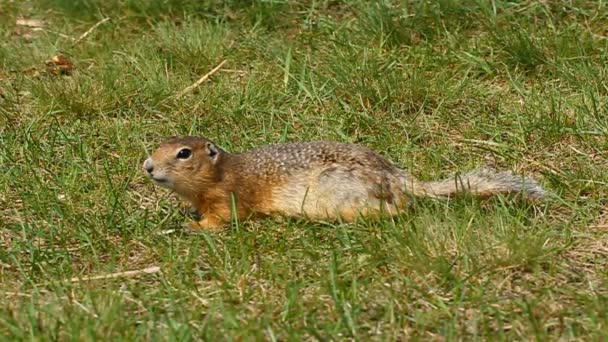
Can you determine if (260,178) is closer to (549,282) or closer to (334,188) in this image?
(334,188)

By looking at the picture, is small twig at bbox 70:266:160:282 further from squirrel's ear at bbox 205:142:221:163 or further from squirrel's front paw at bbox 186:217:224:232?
squirrel's ear at bbox 205:142:221:163

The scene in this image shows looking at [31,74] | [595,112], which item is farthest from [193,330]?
[31,74]

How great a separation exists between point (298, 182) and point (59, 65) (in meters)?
2.13

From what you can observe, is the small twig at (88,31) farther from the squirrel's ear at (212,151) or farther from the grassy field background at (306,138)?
the squirrel's ear at (212,151)

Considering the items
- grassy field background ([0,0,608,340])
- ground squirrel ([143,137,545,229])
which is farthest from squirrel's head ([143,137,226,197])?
grassy field background ([0,0,608,340])

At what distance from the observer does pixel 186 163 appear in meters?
4.48

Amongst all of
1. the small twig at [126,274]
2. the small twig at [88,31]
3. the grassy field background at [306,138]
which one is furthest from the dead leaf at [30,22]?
the small twig at [126,274]

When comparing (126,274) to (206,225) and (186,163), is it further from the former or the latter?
(186,163)

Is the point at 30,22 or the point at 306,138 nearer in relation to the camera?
the point at 306,138

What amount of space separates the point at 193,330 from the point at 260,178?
3.91 feet

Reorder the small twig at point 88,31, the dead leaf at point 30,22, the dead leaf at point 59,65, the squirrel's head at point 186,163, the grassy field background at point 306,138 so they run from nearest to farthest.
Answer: the grassy field background at point 306,138
the squirrel's head at point 186,163
the dead leaf at point 59,65
the small twig at point 88,31
the dead leaf at point 30,22

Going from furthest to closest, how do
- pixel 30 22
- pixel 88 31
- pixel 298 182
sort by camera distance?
pixel 30 22, pixel 88 31, pixel 298 182

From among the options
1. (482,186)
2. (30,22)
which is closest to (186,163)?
(482,186)

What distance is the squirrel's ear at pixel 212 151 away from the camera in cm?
454
